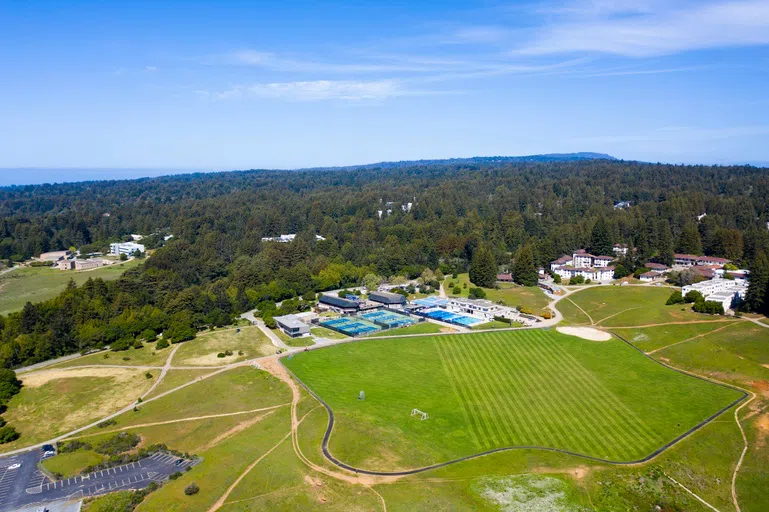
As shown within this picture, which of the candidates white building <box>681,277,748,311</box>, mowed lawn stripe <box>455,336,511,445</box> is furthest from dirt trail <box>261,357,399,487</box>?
white building <box>681,277,748,311</box>

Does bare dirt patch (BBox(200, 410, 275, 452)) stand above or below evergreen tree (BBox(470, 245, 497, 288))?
below

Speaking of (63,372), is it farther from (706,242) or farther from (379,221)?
(706,242)

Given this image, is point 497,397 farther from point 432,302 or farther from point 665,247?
point 665,247

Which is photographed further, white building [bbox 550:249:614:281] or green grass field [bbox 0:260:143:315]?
white building [bbox 550:249:614:281]

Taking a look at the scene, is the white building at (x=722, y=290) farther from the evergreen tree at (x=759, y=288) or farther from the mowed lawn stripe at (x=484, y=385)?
the mowed lawn stripe at (x=484, y=385)

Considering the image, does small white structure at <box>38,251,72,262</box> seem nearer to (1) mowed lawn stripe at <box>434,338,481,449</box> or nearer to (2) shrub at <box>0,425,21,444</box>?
(2) shrub at <box>0,425,21,444</box>

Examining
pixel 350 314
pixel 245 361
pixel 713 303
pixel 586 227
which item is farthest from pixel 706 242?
pixel 245 361
